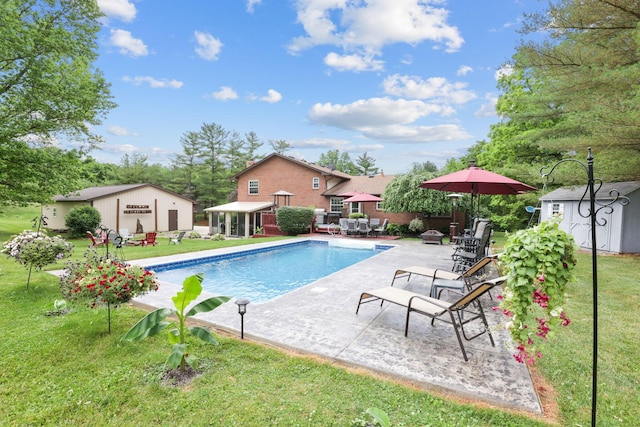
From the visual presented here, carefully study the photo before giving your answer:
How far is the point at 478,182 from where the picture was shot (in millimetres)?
7398

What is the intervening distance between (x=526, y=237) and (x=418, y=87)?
76.8ft

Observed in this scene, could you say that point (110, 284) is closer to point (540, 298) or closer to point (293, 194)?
point (540, 298)

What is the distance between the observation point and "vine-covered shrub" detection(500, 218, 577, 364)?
225cm

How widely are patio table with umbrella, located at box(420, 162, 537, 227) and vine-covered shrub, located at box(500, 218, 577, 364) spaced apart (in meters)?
5.42

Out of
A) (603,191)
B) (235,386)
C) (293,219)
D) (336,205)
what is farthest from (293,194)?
(235,386)

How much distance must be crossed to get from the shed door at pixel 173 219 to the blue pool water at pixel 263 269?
15.8 m

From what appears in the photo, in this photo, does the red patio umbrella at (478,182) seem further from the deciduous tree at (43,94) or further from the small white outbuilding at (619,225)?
the deciduous tree at (43,94)

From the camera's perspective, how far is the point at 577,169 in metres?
10.4

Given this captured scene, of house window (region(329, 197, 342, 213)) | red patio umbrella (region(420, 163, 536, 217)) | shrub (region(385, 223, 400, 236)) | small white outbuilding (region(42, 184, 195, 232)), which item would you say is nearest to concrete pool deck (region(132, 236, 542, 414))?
red patio umbrella (region(420, 163, 536, 217))

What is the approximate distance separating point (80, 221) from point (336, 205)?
17687 mm

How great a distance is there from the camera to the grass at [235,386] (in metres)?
2.62

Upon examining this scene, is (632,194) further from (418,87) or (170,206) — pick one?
(170,206)

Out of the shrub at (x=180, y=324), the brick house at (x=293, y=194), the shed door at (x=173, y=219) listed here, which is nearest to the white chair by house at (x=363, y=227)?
the brick house at (x=293, y=194)

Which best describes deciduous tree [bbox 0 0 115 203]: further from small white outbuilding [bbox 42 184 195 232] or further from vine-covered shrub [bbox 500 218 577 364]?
vine-covered shrub [bbox 500 218 577 364]
